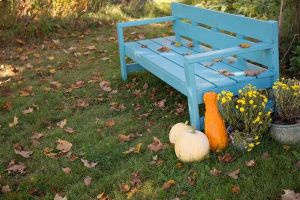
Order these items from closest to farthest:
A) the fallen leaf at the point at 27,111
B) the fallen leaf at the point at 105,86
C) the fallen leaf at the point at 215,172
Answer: the fallen leaf at the point at 215,172
the fallen leaf at the point at 27,111
the fallen leaf at the point at 105,86

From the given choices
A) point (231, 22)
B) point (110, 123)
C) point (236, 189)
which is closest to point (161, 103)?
point (110, 123)

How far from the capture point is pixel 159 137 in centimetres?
418

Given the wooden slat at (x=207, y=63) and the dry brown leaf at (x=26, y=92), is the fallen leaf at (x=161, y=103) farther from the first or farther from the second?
the dry brown leaf at (x=26, y=92)

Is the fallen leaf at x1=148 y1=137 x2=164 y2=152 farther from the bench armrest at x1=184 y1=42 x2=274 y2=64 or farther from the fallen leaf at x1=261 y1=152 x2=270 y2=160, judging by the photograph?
the fallen leaf at x1=261 y1=152 x2=270 y2=160

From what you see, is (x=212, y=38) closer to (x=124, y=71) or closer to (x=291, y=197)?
(x=124, y=71)

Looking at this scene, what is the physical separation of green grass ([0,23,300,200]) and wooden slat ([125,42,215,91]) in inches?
16.7

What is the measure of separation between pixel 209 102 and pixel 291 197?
3.65ft

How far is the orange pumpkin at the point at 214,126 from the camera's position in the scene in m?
3.70

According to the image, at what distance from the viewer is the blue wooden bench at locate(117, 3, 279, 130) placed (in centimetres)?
384

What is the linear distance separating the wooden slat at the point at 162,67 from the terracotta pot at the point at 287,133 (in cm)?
68

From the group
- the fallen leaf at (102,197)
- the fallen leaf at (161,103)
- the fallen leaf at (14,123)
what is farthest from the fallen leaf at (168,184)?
the fallen leaf at (14,123)

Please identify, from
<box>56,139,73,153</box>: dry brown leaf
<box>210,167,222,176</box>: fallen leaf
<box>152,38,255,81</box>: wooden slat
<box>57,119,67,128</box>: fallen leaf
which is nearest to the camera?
<box>210,167,222,176</box>: fallen leaf

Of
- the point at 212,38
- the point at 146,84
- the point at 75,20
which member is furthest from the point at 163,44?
the point at 75,20

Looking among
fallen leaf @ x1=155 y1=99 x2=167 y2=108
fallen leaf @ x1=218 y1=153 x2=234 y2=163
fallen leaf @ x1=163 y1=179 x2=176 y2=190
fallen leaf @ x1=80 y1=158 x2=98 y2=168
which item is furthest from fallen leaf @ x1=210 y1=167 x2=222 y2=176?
fallen leaf @ x1=155 y1=99 x2=167 y2=108
